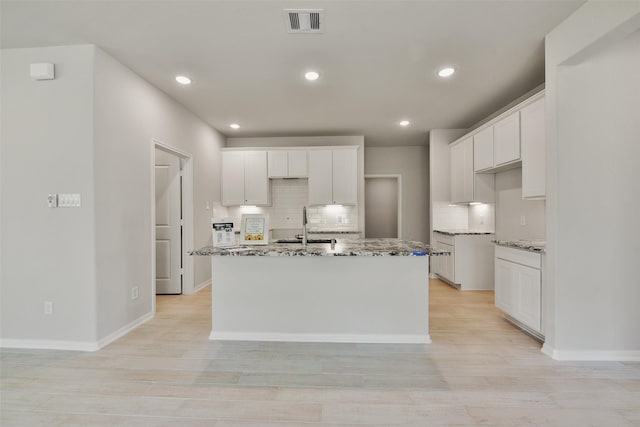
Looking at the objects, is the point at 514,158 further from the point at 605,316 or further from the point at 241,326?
the point at 241,326

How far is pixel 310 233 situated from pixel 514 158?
328cm

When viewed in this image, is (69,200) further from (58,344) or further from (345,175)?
(345,175)

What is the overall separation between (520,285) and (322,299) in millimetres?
1978

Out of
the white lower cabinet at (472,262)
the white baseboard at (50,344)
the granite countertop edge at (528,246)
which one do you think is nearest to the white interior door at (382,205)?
the white lower cabinet at (472,262)

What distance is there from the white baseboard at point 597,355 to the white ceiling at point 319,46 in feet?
8.67

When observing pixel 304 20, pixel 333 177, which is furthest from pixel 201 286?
pixel 304 20

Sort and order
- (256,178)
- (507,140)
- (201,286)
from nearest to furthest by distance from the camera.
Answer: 1. (507,140)
2. (201,286)
3. (256,178)

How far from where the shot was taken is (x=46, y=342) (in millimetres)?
2699

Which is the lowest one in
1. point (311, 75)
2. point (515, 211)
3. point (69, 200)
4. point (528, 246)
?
point (528, 246)

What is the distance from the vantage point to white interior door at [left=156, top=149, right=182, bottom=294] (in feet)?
14.5

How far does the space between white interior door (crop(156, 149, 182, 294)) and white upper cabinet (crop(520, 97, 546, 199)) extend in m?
4.49

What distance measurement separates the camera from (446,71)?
3.11 metres

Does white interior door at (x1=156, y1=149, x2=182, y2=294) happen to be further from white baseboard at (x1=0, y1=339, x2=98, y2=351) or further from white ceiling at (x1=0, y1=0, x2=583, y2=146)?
white baseboard at (x1=0, y1=339, x2=98, y2=351)

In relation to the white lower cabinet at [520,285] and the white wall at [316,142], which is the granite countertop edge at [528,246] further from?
the white wall at [316,142]
